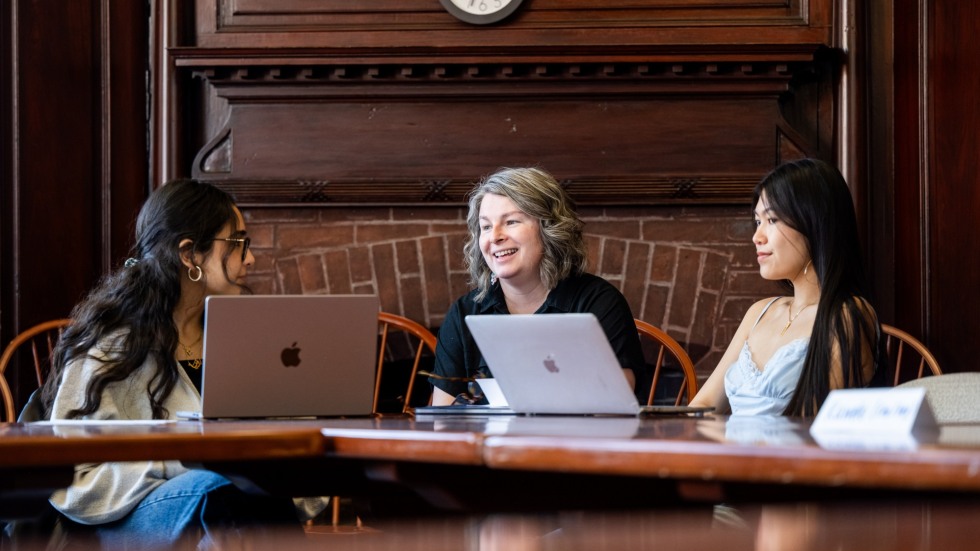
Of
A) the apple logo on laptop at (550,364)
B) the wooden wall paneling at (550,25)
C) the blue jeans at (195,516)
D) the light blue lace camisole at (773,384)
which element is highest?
the wooden wall paneling at (550,25)

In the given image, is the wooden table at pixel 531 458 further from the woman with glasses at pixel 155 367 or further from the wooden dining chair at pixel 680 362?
the wooden dining chair at pixel 680 362

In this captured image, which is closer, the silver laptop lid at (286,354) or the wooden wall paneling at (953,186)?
the silver laptop lid at (286,354)

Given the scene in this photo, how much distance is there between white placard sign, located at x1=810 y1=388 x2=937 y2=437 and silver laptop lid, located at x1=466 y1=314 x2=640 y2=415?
1.81ft

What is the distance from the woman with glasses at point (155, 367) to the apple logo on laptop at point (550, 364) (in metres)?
0.50

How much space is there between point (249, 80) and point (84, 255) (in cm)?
73

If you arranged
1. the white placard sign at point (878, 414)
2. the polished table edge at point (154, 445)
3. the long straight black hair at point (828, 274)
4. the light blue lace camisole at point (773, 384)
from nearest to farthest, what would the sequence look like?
the white placard sign at point (878, 414)
the polished table edge at point (154, 445)
the long straight black hair at point (828, 274)
the light blue lace camisole at point (773, 384)

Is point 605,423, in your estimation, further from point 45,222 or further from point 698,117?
point 45,222

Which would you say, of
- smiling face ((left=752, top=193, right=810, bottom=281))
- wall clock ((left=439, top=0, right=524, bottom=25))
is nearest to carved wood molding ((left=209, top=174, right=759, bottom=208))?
wall clock ((left=439, top=0, right=524, bottom=25))

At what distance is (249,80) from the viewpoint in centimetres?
368

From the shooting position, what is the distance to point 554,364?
189 centimetres

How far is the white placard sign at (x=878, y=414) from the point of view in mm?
1177

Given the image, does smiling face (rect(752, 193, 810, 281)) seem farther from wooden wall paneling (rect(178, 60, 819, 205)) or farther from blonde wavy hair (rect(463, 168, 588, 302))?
wooden wall paneling (rect(178, 60, 819, 205))

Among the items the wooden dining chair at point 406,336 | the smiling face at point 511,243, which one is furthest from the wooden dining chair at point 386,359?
the smiling face at point 511,243

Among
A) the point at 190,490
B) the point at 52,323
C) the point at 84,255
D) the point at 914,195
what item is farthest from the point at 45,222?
the point at 914,195
